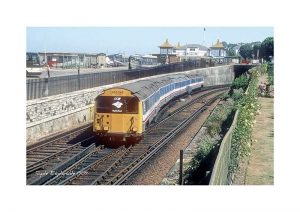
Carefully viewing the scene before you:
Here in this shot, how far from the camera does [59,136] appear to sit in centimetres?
2250

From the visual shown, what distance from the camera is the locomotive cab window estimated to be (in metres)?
20.1

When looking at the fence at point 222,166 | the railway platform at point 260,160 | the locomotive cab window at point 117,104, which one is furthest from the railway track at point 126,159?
the railway platform at point 260,160

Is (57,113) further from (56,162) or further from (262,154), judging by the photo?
(262,154)

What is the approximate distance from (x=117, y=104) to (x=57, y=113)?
5.34m

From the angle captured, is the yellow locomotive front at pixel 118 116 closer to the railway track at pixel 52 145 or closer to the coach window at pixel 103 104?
the coach window at pixel 103 104

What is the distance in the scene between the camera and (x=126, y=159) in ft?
62.0

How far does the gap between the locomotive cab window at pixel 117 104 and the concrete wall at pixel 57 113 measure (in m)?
0.77

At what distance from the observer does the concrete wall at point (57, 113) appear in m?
21.4

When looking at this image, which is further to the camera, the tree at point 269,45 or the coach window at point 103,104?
the coach window at point 103,104

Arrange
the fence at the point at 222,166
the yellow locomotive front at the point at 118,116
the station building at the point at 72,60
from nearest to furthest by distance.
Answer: the fence at the point at 222,166 → the yellow locomotive front at the point at 118,116 → the station building at the point at 72,60

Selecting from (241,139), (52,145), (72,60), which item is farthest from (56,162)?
(72,60)
